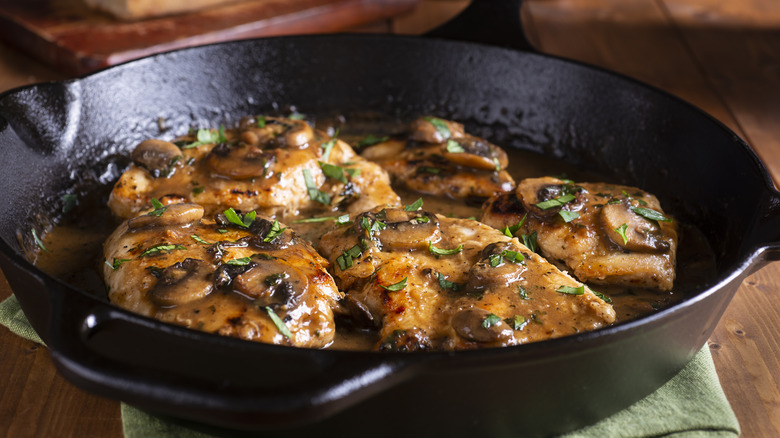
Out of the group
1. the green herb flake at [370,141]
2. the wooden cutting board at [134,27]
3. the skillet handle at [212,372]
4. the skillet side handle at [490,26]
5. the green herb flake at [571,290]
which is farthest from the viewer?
the wooden cutting board at [134,27]

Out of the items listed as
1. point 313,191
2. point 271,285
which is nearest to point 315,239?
point 313,191

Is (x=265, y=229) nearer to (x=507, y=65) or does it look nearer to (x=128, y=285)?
(x=128, y=285)

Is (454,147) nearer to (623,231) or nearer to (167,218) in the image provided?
(623,231)

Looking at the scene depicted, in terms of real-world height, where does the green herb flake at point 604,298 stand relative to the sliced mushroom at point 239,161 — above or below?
below

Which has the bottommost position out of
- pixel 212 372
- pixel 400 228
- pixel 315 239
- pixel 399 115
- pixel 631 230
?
pixel 399 115

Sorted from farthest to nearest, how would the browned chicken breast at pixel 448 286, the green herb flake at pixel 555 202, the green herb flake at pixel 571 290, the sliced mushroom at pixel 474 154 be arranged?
the sliced mushroom at pixel 474 154, the green herb flake at pixel 555 202, the green herb flake at pixel 571 290, the browned chicken breast at pixel 448 286

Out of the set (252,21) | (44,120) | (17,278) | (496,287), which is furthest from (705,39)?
(17,278)

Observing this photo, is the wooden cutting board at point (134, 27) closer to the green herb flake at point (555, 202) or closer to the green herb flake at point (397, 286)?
the green herb flake at point (555, 202)

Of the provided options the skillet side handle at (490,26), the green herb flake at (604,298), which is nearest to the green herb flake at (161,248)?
the green herb flake at (604,298)
